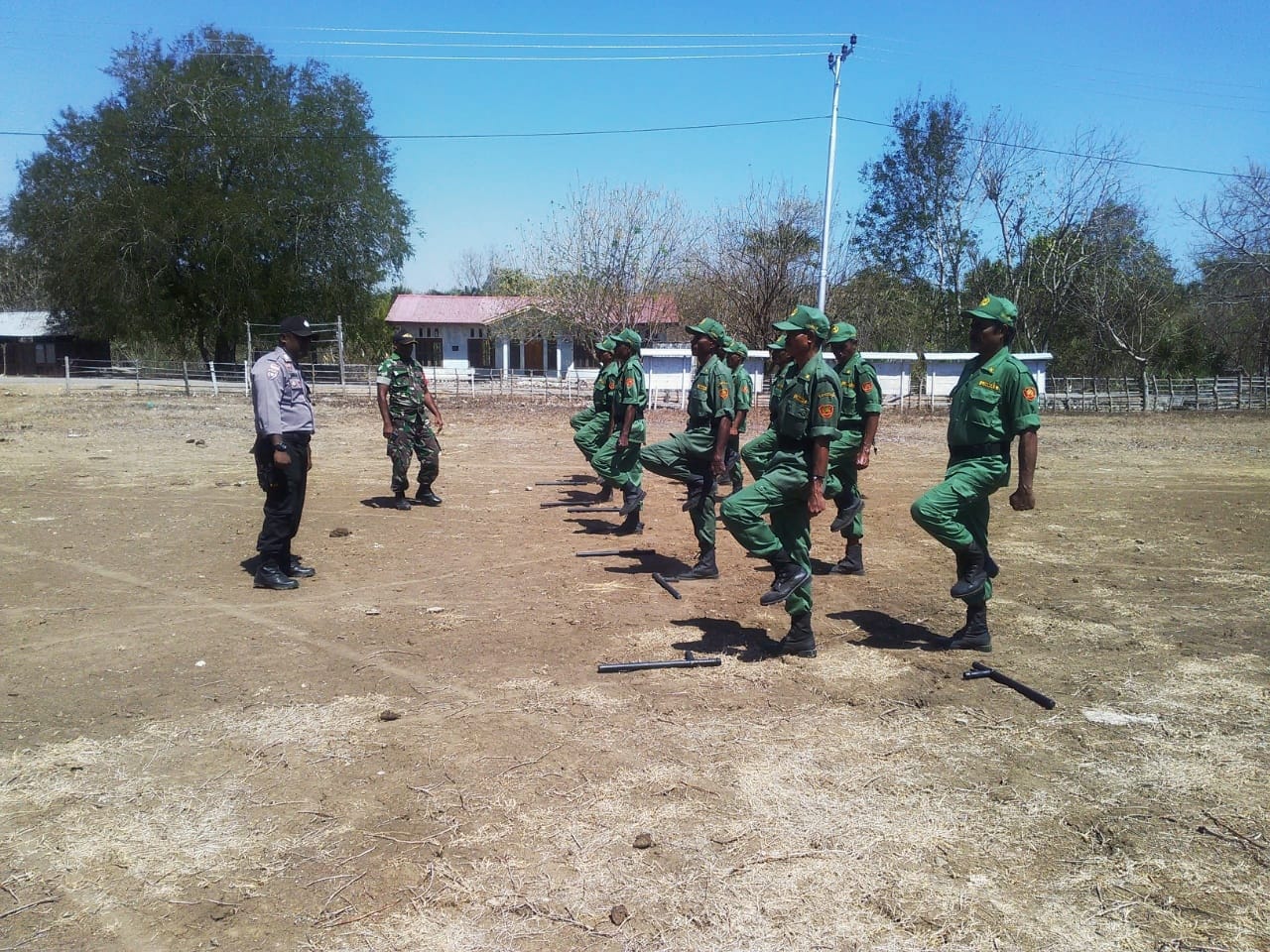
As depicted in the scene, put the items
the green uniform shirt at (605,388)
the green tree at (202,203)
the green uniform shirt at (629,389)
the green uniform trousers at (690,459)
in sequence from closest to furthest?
the green uniform trousers at (690,459) → the green uniform shirt at (629,389) → the green uniform shirt at (605,388) → the green tree at (202,203)

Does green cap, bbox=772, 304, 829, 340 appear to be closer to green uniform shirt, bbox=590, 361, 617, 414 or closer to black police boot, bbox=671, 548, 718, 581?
black police boot, bbox=671, 548, 718, 581

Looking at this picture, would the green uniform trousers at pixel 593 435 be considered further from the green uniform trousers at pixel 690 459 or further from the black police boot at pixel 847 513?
the black police boot at pixel 847 513

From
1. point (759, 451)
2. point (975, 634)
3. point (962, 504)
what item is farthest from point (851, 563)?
point (962, 504)

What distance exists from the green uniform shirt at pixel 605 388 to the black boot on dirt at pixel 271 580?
3942 millimetres

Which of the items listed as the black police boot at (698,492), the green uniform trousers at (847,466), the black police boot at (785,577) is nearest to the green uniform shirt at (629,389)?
the black police boot at (698,492)

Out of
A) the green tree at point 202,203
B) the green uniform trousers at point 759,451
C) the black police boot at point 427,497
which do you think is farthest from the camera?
the green tree at point 202,203

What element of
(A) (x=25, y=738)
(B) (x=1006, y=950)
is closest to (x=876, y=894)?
(B) (x=1006, y=950)

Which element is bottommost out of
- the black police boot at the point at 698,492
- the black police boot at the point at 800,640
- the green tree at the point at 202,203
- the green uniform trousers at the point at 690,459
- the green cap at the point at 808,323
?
the black police boot at the point at 800,640

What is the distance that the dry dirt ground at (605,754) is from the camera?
3.02 meters

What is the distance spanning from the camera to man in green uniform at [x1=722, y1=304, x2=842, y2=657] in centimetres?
516

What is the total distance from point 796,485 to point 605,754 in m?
1.95

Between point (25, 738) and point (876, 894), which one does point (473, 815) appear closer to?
point (876, 894)

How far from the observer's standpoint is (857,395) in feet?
25.2

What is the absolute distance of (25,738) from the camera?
13.9 feet
